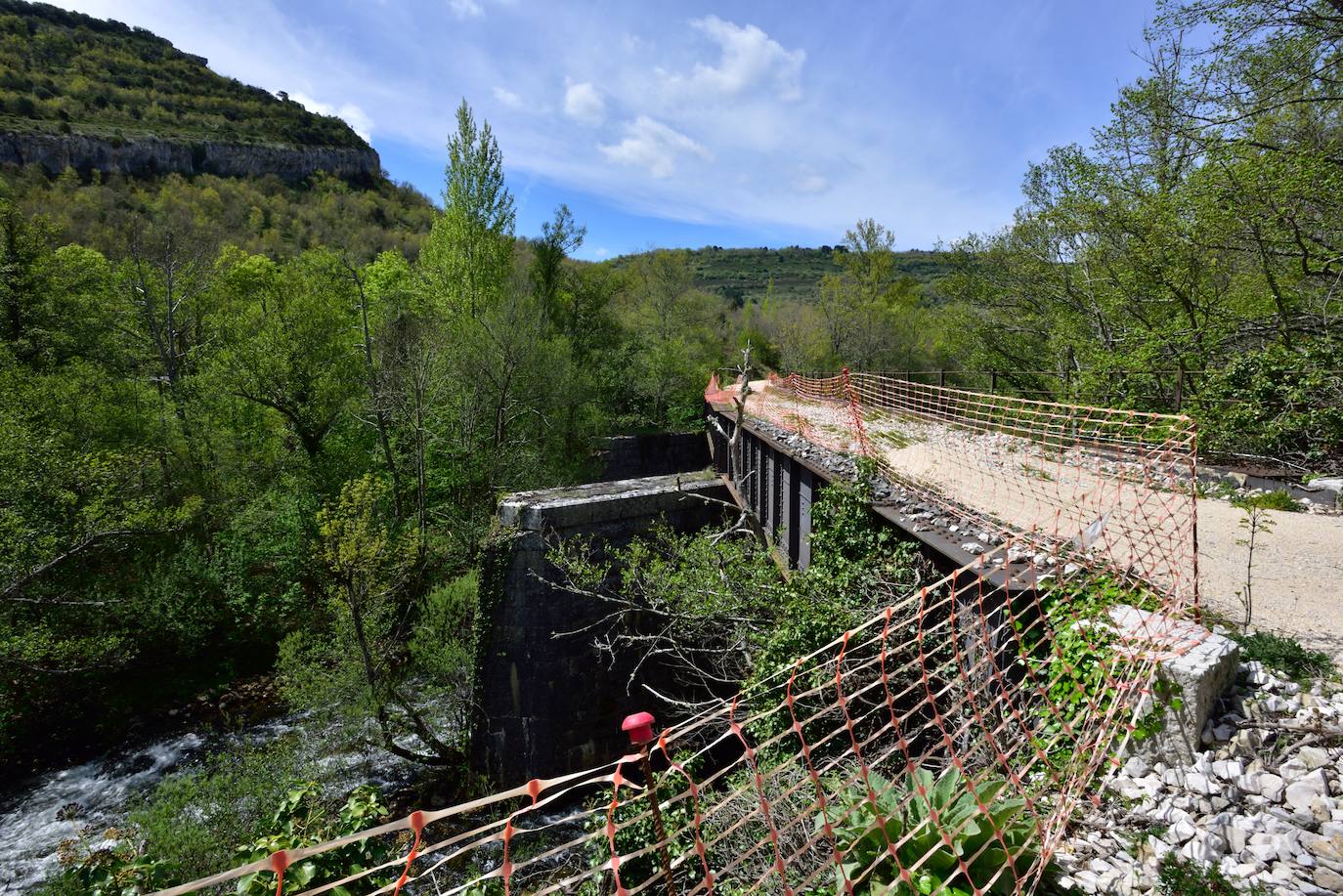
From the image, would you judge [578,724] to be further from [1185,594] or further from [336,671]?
[1185,594]

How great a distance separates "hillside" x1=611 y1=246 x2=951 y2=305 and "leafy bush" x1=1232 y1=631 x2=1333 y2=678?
275ft

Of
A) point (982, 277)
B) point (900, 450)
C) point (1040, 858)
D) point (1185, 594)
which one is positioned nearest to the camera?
point (1040, 858)

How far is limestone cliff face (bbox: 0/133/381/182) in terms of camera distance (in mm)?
47312

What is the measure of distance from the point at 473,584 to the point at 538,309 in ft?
38.4

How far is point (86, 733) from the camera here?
12586mm

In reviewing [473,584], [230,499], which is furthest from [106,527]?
[473,584]

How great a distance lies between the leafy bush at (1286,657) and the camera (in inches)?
155

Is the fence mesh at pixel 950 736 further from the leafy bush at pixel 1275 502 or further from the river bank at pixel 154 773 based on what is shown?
the river bank at pixel 154 773

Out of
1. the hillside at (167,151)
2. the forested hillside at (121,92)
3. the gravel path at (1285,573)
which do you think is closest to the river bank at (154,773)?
the gravel path at (1285,573)

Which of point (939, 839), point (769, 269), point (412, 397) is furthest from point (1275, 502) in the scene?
point (769, 269)

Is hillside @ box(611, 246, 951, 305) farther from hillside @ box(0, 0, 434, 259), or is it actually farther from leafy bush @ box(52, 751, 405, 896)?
leafy bush @ box(52, 751, 405, 896)

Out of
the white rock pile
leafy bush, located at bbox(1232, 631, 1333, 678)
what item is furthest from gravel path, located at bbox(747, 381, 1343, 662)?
the white rock pile

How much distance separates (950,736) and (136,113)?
88780mm

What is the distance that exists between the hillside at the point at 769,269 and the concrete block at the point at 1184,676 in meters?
84.2
